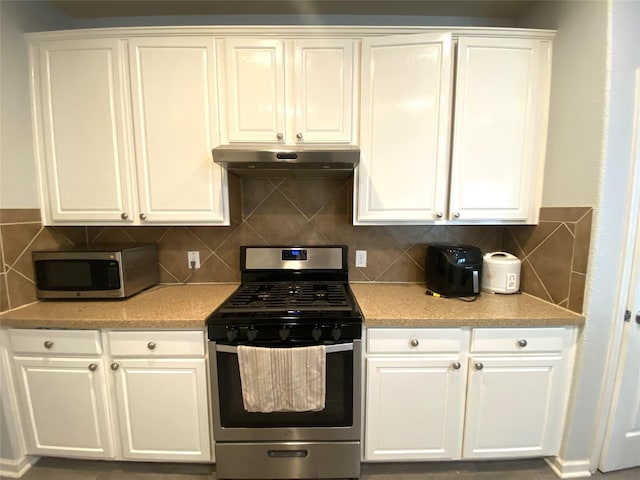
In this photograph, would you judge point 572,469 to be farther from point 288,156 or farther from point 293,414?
point 288,156

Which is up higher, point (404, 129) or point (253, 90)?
point (253, 90)

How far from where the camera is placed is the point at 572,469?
4.85 feet

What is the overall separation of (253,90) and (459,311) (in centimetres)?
168

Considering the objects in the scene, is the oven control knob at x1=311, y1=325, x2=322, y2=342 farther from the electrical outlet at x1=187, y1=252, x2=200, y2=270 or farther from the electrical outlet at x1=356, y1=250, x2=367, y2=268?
the electrical outlet at x1=187, y1=252, x2=200, y2=270

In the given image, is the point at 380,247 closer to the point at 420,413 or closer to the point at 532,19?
the point at 420,413

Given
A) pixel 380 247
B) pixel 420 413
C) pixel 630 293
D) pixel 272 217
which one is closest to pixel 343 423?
pixel 420 413

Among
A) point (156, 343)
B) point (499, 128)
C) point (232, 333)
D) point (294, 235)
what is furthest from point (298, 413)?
point (499, 128)

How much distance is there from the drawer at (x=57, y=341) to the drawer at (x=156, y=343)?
9 cm

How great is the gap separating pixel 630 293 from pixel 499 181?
0.84m

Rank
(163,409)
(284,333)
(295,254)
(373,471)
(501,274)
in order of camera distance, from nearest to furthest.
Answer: (284,333)
(163,409)
(373,471)
(501,274)
(295,254)

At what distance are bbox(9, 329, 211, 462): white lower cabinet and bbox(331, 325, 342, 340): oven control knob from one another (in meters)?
0.67

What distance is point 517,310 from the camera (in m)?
1.46

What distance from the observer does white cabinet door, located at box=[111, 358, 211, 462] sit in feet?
4.58

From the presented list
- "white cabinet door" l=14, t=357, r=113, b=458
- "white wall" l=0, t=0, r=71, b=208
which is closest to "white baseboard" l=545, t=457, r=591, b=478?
"white cabinet door" l=14, t=357, r=113, b=458
